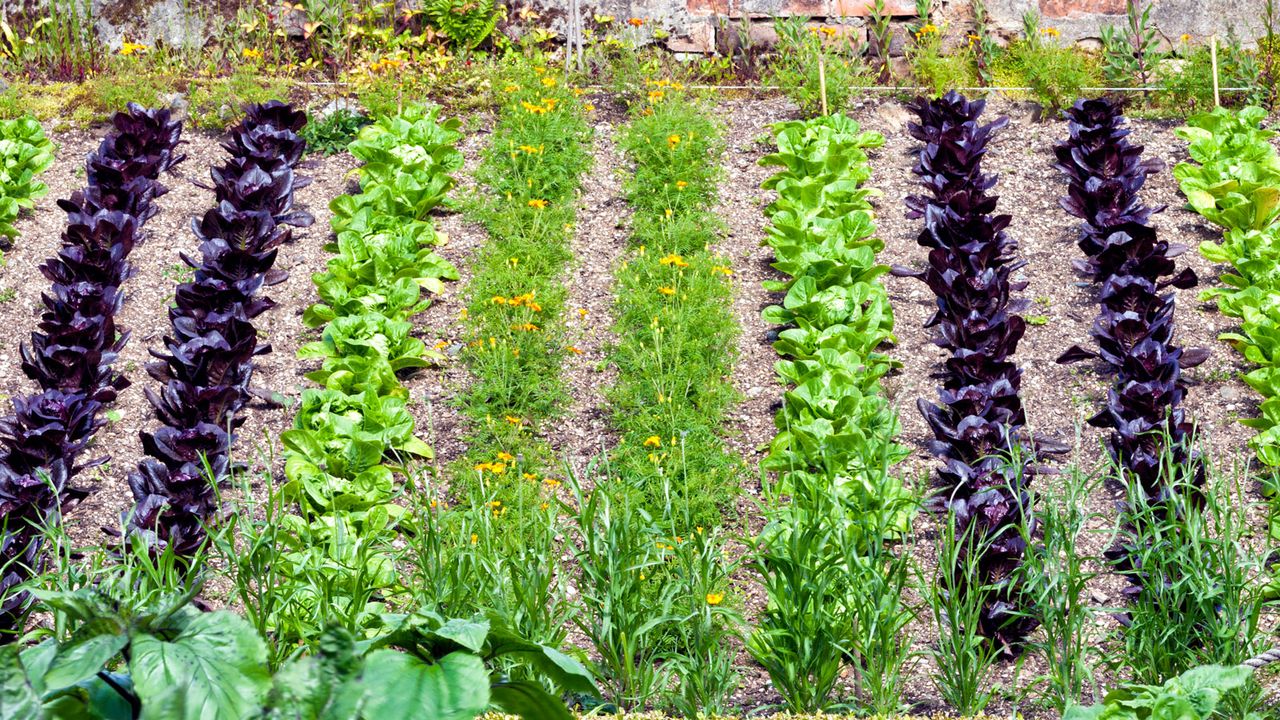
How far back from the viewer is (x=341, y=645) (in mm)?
1411

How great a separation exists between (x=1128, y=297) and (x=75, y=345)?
4.63m

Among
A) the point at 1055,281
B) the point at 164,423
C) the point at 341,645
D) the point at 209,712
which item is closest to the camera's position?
the point at 341,645

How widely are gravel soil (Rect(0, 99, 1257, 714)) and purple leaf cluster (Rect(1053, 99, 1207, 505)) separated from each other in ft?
0.53

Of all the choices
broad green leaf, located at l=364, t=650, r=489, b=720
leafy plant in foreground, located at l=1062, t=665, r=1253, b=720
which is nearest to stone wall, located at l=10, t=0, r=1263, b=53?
leafy plant in foreground, located at l=1062, t=665, r=1253, b=720

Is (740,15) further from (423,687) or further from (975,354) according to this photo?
(423,687)

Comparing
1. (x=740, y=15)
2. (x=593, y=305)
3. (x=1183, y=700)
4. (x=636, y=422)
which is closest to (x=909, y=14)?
(x=740, y=15)

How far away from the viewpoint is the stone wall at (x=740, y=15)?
348 inches

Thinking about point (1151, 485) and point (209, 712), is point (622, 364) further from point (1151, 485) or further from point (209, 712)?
point (209, 712)

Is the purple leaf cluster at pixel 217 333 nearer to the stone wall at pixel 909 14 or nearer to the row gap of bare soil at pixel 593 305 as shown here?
the row gap of bare soil at pixel 593 305

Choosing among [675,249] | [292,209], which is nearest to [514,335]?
[675,249]

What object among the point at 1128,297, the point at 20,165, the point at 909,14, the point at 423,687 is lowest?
the point at 1128,297

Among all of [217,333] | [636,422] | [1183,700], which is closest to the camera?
[1183,700]

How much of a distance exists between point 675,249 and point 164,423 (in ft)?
8.24

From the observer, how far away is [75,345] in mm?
5762
